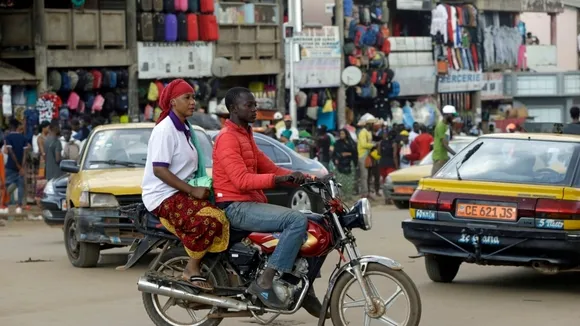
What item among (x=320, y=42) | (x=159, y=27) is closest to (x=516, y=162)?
(x=159, y=27)

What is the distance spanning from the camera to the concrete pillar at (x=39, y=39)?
3027 cm

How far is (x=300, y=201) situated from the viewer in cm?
2006

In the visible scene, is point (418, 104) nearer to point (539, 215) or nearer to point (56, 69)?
point (56, 69)

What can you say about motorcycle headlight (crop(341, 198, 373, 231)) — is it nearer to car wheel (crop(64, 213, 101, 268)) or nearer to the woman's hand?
the woman's hand

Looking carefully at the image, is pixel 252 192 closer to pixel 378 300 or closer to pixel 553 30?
pixel 378 300

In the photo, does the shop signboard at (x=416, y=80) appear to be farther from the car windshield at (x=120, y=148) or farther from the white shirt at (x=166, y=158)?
the white shirt at (x=166, y=158)

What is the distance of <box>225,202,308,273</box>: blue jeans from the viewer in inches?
337

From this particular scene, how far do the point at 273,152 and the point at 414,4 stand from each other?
1099 inches

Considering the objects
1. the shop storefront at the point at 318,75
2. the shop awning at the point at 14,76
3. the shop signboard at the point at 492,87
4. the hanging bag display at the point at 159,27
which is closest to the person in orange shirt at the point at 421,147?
the hanging bag display at the point at 159,27

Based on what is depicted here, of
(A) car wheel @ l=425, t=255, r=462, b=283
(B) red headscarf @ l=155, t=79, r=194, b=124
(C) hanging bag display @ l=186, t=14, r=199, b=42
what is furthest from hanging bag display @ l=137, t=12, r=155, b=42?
(B) red headscarf @ l=155, t=79, r=194, b=124

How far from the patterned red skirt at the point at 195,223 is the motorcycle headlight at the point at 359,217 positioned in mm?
821

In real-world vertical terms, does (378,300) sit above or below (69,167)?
below

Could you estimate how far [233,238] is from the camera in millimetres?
8914

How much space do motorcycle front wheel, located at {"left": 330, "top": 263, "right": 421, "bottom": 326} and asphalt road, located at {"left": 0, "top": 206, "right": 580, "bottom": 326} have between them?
1.19m
